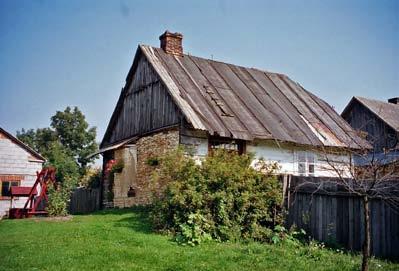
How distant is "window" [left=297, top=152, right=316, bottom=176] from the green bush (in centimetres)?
700

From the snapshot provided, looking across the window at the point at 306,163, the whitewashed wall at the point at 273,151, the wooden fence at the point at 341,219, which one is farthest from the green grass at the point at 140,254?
the window at the point at 306,163

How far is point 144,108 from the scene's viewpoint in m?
19.8

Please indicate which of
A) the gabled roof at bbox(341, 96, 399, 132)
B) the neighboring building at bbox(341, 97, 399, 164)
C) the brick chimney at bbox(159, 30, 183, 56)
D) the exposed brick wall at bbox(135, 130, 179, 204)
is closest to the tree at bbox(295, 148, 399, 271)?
the exposed brick wall at bbox(135, 130, 179, 204)

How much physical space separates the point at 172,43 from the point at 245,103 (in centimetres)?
503

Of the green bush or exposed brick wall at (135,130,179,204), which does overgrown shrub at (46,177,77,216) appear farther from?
the green bush

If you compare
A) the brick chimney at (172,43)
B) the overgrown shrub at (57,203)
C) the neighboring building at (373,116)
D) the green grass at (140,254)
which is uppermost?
the brick chimney at (172,43)

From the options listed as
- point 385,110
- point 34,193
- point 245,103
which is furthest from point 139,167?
point 385,110

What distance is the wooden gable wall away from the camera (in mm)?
17703

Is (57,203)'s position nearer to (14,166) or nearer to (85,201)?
(85,201)

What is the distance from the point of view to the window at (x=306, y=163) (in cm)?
1928

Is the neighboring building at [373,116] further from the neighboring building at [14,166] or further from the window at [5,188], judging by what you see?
the window at [5,188]

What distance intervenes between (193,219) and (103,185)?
11897 millimetres

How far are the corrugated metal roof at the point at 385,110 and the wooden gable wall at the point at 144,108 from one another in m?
18.2

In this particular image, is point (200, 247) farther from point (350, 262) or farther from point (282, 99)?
point (282, 99)
